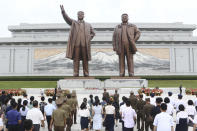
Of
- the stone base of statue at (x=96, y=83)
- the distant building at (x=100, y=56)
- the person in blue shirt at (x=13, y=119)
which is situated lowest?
the stone base of statue at (x=96, y=83)

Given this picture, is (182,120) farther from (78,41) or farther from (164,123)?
(78,41)

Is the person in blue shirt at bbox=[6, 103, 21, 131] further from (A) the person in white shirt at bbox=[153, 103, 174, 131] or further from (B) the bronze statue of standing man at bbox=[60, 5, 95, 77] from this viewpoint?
(B) the bronze statue of standing man at bbox=[60, 5, 95, 77]

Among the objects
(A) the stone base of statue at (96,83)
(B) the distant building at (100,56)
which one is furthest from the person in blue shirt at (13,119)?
(B) the distant building at (100,56)

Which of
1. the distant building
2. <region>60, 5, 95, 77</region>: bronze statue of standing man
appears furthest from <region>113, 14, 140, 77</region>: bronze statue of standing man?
the distant building

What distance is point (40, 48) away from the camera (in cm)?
3662

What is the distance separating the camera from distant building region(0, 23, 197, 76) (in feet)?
116

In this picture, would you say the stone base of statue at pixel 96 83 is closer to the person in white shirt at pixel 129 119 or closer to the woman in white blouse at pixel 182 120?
the person in white shirt at pixel 129 119

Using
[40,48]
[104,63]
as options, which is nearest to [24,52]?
[40,48]

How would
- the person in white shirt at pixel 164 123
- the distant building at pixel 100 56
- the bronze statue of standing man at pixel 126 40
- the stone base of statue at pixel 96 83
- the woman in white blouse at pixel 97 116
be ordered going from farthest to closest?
the distant building at pixel 100 56, the bronze statue of standing man at pixel 126 40, the stone base of statue at pixel 96 83, the woman in white blouse at pixel 97 116, the person in white shirt at pixel 164 123

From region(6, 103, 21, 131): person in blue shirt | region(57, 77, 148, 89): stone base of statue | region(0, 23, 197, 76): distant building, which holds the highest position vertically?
region(0, 23, 197, 76): distant building

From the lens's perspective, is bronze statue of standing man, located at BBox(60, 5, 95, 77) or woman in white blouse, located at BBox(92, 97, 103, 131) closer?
woman in white blouse, located at BBox(92, 97, 103, 131)

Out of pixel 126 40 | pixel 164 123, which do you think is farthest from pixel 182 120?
pixel 126 40

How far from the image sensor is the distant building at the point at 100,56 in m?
35.3

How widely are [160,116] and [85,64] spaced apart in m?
12.6
